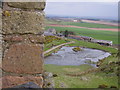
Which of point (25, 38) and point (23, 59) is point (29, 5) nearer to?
point (25, 38)

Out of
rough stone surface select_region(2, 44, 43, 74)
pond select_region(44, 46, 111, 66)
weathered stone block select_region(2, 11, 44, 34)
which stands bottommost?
pond select_region(44, 46, 111, 66)

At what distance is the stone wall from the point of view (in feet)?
6.05

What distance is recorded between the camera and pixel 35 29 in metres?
1.87

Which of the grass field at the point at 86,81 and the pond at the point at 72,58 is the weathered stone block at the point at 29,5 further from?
the pond at the point at 72,58

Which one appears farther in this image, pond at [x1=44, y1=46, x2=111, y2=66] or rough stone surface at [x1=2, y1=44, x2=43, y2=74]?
pond at [x1=44, y1=46, x2=111, y2=66]

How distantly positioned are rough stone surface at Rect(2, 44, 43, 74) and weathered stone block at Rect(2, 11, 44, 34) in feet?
0.56

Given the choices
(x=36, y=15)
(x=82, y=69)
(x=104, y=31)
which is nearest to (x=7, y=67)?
(x=36, y=15)

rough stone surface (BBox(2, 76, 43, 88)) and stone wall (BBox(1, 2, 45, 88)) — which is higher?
stone wall (BBox(1, 2, 45, 88))

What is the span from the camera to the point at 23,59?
1.89 metres

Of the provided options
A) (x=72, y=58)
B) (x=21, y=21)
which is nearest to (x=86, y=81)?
(x=72, y=58)

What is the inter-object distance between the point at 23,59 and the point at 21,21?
411 millimetres

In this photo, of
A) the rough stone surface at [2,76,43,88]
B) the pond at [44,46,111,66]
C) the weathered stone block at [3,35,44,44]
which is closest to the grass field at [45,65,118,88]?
the pond at [44,46,111,66]

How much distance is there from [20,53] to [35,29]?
12.1 inches

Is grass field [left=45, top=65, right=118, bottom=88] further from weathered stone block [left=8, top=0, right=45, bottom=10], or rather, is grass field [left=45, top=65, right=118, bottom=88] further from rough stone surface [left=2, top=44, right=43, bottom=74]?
weathered stone block [left=8, top=0, right=45, bottom=10]
